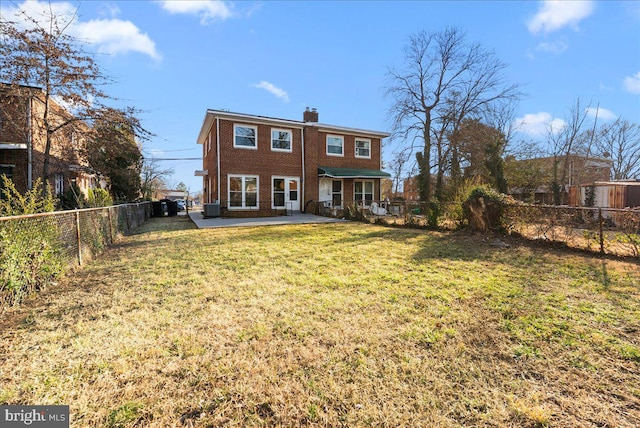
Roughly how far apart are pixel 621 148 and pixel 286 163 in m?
31.2

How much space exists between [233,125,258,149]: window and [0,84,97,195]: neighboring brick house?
707 cm

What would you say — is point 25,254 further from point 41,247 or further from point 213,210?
point 213,210

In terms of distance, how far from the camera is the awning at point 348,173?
718 inches

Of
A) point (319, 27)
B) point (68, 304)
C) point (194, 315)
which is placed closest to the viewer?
point (194, 315)

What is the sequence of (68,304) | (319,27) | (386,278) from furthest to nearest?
(319,27) < (386,278) < (68,304)

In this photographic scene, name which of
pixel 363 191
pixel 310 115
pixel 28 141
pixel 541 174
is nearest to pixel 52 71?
pixel 28 141

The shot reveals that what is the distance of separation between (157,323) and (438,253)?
6.14 metres

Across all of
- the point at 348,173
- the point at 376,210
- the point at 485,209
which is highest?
the point at 348,173

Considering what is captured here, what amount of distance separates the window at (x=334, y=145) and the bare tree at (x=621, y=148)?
75.0ft

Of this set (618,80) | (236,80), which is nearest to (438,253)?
(236,80)

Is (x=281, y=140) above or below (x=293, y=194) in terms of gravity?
above

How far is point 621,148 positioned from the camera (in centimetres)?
2586

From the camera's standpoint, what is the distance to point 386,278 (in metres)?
4.91

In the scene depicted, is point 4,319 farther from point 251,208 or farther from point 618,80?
point 618,80
